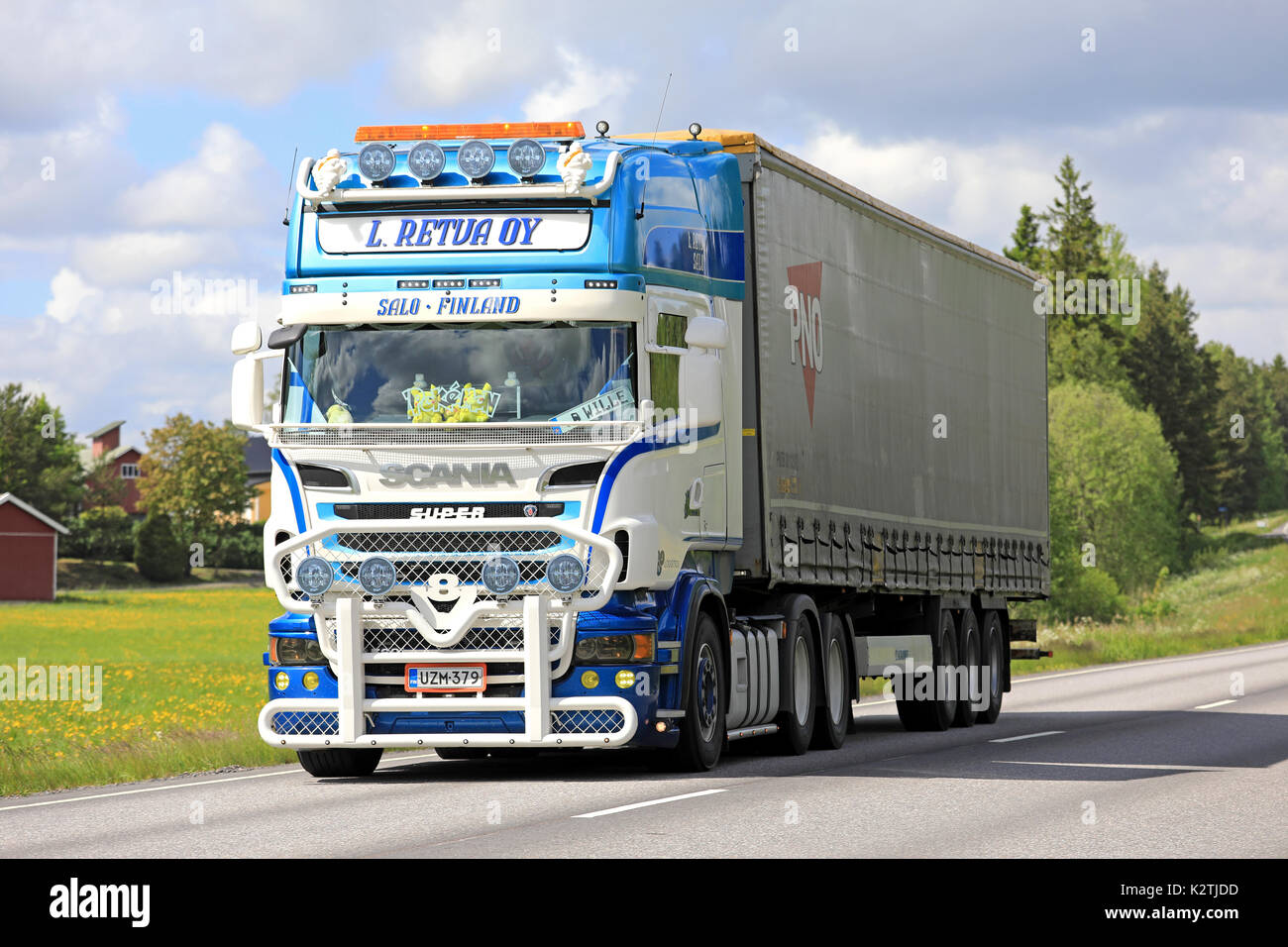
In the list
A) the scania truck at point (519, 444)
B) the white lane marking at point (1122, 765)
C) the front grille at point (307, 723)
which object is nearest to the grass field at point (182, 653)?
the front grille at point (307, 723)

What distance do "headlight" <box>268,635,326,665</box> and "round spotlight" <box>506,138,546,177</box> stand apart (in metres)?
3.74

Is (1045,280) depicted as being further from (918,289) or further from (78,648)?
(78,648)

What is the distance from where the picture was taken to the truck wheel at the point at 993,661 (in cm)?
2356

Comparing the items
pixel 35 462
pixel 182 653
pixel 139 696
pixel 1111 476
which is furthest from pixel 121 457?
pixel 139 696

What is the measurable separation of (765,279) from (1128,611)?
178ft

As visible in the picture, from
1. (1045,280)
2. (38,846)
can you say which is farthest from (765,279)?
(1045,280)

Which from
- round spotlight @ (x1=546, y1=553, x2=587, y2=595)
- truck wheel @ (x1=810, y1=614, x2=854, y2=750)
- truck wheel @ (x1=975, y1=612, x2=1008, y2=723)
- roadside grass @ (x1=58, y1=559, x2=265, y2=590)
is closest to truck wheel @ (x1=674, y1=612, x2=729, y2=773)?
round spotlight @ (x1=546, y1=553, x2=587, y2=595)

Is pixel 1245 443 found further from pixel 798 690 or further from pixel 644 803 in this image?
pixel 644 803

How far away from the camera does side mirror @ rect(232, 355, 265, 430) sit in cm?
1445

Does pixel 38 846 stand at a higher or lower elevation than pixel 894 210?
lower

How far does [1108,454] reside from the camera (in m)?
86.4

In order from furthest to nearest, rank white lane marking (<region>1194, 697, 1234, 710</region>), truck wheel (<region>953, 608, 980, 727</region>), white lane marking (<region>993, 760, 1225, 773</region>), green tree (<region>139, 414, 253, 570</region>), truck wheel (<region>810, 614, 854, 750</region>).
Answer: green tree (<region>139, 414, 253, 570</region>) → white lane marking (<region>1194, 697, 1234, 710</region>) → truck wheel (<region>953, 608, 980, 727</region>) → truck wheel (<region>810, 614, 854, 750</region>) → white lane marking (<region>993, 760, 1225, 773</region>)

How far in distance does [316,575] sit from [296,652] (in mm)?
659

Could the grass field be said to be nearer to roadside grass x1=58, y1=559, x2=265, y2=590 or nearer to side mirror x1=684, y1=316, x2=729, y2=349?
roadside grass x1=58, y1=559, x2=265, y2=590
